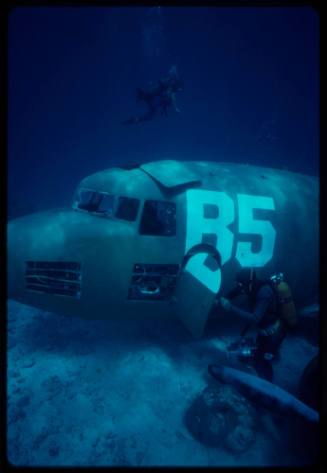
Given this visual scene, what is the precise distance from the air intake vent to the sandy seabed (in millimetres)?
1549

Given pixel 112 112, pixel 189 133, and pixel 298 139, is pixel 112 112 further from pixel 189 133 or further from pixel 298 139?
pixel 298 139

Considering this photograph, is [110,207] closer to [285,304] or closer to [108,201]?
[108,201]

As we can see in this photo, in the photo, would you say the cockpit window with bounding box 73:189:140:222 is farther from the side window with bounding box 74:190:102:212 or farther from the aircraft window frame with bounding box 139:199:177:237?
the aircraft window frame with bounding box 139:199:177:237

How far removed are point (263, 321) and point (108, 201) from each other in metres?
3.82

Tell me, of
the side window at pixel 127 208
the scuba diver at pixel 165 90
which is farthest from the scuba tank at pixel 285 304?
the scuba diver at pixel 165 90

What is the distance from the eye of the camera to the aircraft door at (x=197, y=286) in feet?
16.9

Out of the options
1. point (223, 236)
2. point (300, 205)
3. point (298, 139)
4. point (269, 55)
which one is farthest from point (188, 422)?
point (269, 55)

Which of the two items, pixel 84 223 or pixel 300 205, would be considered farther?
pixel 300 205

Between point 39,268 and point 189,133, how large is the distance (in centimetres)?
4676

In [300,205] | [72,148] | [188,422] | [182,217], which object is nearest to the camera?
[188,422]

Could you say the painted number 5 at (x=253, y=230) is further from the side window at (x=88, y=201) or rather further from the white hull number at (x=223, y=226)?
the side window at (x=88, y=201)

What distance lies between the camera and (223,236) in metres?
5.87

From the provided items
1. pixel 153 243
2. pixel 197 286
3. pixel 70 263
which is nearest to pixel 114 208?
pixel 153 243

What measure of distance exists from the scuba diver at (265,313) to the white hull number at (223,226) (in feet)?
2.18
